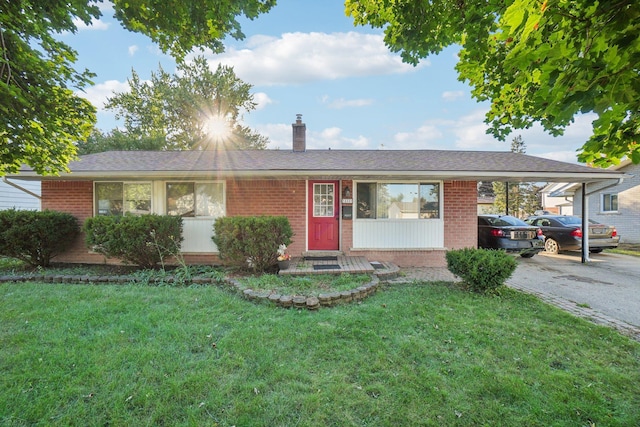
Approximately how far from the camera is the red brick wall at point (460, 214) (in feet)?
26.7

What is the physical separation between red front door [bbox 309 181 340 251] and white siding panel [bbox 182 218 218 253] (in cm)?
295

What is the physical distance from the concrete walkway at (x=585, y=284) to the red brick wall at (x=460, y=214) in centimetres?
116

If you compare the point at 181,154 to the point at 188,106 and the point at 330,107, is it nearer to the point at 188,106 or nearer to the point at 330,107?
the point at 330,107

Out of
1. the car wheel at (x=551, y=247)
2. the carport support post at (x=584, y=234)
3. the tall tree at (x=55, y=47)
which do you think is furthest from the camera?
the car wheel at (x=551, y=247)

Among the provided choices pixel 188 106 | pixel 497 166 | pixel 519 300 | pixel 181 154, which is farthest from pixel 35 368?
pixel 188 106

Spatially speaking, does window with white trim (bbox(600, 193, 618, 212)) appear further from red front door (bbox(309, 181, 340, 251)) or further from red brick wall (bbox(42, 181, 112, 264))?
red brick wall (bbox(42, 181, 112, 264))

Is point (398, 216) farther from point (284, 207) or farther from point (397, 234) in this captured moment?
point (284, 207)

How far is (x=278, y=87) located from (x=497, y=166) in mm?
8381

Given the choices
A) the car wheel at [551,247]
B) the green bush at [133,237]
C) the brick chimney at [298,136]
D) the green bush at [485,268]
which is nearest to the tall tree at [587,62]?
the green bush at [485,268]

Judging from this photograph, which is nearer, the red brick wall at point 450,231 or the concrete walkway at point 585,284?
the concrete walkway at point 585,284

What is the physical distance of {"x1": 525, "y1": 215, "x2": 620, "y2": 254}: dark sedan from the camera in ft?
33.5

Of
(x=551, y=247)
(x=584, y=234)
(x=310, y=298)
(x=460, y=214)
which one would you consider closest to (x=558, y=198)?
(x=551, y=247)

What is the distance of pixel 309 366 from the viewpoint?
115 inches

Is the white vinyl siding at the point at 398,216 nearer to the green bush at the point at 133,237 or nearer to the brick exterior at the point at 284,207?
the brick exterior at the point at 284,207
